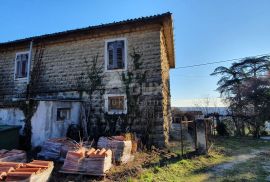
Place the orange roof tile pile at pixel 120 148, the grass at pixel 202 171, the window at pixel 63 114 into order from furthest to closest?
1. the window at pixel 63 114
2. the orange roof tile pile at pixel 120 148
3. the grass at pixel 202 171

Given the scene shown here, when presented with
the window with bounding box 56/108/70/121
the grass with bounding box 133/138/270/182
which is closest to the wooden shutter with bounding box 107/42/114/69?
the window with bounding box 56/108/70/121

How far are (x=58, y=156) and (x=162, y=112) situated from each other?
458cm

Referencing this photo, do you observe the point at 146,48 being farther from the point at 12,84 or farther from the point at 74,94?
the point at 12,84

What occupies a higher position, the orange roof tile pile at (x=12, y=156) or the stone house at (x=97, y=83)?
the stone house at (x=97, y=83)

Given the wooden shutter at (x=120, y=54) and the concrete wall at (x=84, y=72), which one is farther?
the wooden shutter at (x=120, y=54)

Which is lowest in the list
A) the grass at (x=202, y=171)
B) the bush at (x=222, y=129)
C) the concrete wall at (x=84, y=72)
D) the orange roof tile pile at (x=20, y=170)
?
the grass at (x=202, y=171)

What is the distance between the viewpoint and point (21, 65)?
13672 millimetres

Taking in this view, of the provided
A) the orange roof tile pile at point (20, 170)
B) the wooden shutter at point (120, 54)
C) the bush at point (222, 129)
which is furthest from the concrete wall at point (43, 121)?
the bush at point (222, 129)

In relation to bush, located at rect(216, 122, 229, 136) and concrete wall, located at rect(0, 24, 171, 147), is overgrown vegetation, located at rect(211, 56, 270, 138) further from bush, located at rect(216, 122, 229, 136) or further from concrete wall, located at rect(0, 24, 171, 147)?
concrete wall, located at rect(0, 24, 171, 147)

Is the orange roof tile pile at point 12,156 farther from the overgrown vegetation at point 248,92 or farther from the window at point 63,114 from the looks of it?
the overgrown vegetation at point 248,92

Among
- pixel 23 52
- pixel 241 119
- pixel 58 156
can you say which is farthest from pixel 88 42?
pixel 241 119

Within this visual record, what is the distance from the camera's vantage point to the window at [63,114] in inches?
412

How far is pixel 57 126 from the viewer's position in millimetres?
10234

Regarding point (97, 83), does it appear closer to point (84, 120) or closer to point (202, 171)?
point (84, 120)
